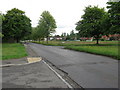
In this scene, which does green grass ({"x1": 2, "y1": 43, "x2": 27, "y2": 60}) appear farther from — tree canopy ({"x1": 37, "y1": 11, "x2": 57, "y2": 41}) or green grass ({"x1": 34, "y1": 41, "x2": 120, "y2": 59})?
tree canopy ({"x1": 37, "y1": 11, "x2": 57, "y2": 41})

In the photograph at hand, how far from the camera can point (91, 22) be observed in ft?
142

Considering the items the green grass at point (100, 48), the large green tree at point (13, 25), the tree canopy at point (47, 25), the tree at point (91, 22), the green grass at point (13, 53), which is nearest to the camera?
the green grass at point (13, 53)

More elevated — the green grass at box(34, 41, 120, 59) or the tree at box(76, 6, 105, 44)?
the tree at box(76, 6, 105, 44)

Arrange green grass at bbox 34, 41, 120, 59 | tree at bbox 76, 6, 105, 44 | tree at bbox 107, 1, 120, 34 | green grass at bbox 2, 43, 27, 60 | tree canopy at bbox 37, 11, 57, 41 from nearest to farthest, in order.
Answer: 1. green grass at bbox 2, 43, 27, 60
2. green grass at bbox 34, 41, 120, 59
3. tree at bbox 107, 1, 120, 34
4. tree at bbox 76, 6, 105, 44
5. tree canopy at bbox 37, 11, 57, 41

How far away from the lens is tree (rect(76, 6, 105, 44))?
135 feet

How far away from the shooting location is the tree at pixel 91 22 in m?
41.3

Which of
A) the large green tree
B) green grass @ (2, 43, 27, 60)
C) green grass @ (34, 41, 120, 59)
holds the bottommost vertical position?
green grass @ (2, 43, 27, 60)

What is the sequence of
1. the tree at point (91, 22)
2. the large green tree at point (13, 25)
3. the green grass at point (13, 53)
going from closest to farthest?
the green grass at point (13, 53)
the tree at point (91, 22)
the large green tree at point (13, 25)

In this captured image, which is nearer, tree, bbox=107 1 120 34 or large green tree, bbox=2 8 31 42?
tree, bbox=107 1 120 34

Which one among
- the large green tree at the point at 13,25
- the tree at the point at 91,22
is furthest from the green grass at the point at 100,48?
the large green tree at the point at 13,25

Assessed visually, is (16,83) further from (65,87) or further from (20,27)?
(20,27)

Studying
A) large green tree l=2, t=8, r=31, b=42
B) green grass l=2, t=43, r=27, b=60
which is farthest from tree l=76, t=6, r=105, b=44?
green grass l=2, t=43, r=27, b=60

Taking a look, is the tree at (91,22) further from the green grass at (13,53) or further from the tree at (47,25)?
the green grass at (13,53)

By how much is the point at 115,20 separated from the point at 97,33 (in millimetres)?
12677
